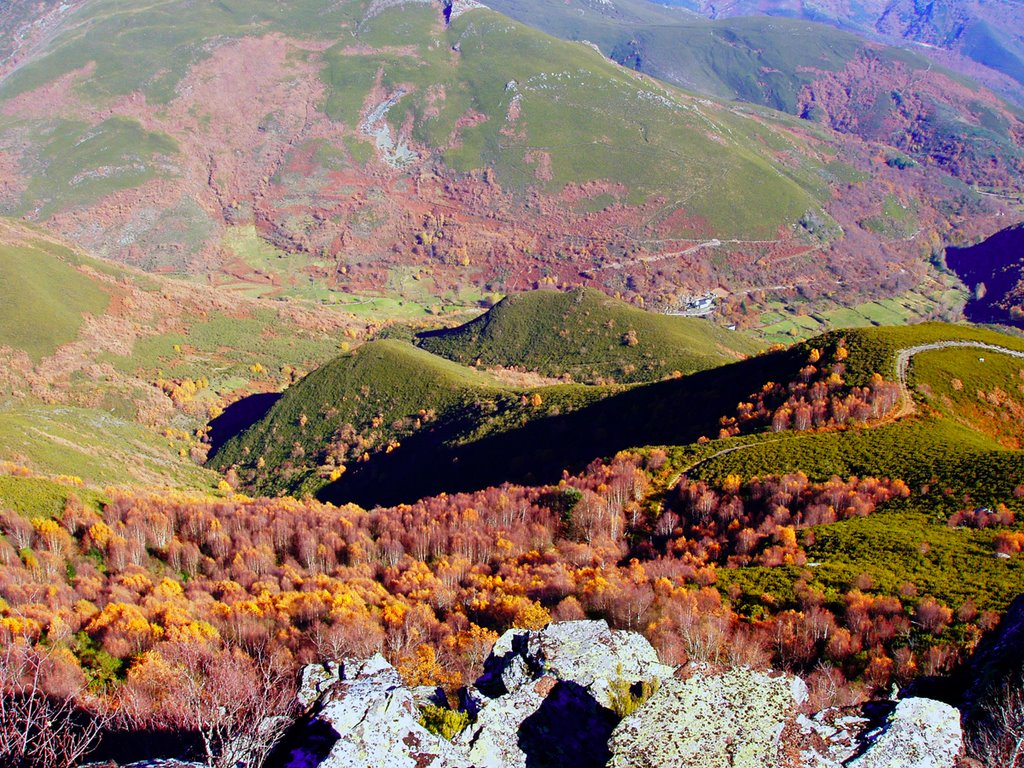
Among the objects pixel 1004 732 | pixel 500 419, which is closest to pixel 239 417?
pixel 500 419

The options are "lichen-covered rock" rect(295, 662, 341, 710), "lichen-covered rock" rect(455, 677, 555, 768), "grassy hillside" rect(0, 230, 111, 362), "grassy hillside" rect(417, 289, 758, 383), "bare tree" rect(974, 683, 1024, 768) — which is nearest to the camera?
"bare tree" rect(974, 683, 1024, 768)

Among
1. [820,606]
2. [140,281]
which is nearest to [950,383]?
[820,606]

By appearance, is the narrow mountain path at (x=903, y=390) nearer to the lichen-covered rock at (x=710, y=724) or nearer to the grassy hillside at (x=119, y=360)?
the lichen-covered rock at (x=710, y=724)

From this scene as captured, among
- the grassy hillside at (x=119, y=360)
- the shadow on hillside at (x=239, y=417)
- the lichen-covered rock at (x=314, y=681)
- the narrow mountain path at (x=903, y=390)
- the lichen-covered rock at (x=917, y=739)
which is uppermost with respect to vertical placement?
the lichen-covered rock at (x=917, y=739)

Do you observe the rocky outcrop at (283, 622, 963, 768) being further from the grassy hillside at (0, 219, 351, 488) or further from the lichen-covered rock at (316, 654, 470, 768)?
the grassy hillside at (0, 219, 351, 488)

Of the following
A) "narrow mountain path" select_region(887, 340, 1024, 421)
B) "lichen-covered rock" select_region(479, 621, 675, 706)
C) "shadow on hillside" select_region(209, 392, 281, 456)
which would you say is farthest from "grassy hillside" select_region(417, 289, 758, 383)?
"lichen-covered rock" select_region(479, 621, 675, 706)

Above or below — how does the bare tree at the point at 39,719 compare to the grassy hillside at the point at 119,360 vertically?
above

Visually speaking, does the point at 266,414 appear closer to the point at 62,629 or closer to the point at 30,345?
the point at 30,345

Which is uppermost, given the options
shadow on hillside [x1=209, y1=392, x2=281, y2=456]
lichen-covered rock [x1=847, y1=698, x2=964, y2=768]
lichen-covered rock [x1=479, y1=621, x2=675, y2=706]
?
lichen-covered rock [x1=847, y1=698, x2=964, y2=768]

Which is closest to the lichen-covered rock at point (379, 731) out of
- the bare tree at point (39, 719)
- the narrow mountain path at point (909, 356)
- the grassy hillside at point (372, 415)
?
the bare tree at point (39, 719)
